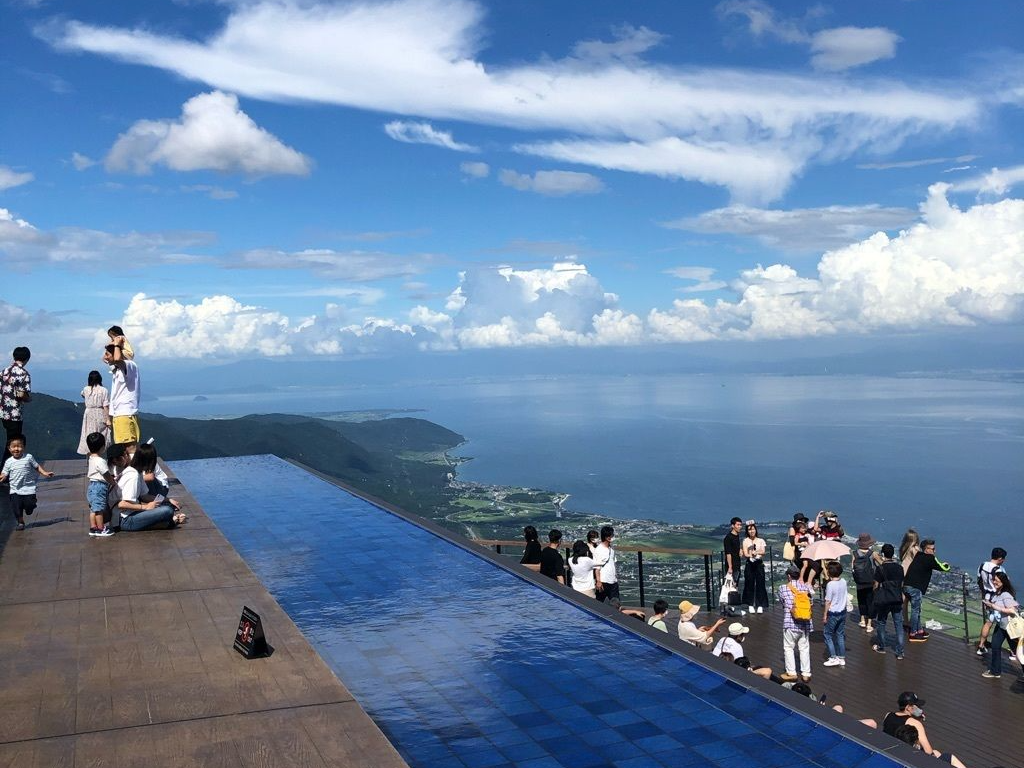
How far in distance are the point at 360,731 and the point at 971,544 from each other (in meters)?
105

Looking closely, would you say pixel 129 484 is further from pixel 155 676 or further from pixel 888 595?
pixel 888 595

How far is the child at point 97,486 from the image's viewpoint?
10.3 metres

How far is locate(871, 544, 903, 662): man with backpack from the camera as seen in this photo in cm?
1164

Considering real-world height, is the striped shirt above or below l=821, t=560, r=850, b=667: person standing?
above

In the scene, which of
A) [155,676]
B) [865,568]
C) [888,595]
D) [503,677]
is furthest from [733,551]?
[155,676]

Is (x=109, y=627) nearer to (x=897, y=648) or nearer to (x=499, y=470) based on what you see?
(x=897, y=648)


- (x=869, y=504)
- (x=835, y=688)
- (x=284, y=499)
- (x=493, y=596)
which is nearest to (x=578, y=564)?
(x=493, y=596)

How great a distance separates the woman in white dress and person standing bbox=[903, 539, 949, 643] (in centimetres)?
1237

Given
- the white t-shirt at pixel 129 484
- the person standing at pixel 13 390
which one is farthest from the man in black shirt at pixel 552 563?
the person standing at pixel 13 390

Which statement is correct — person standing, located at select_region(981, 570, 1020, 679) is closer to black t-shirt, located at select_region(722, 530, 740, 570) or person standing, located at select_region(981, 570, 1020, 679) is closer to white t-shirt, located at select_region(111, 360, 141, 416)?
black t-shirt, located at select_region(722, 530, 740, 570)

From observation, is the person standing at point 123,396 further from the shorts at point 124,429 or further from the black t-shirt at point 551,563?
the black t-shirt at point 551,563

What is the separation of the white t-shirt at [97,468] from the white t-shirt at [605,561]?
6.66 meters

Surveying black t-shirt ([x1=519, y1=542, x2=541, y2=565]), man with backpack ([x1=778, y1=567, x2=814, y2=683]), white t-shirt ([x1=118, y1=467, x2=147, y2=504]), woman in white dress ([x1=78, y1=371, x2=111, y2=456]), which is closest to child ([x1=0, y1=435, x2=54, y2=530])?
white t-shirt ([x1=118, y1=467, x2=147, y2=504])

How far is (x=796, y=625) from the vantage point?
10938 mm
